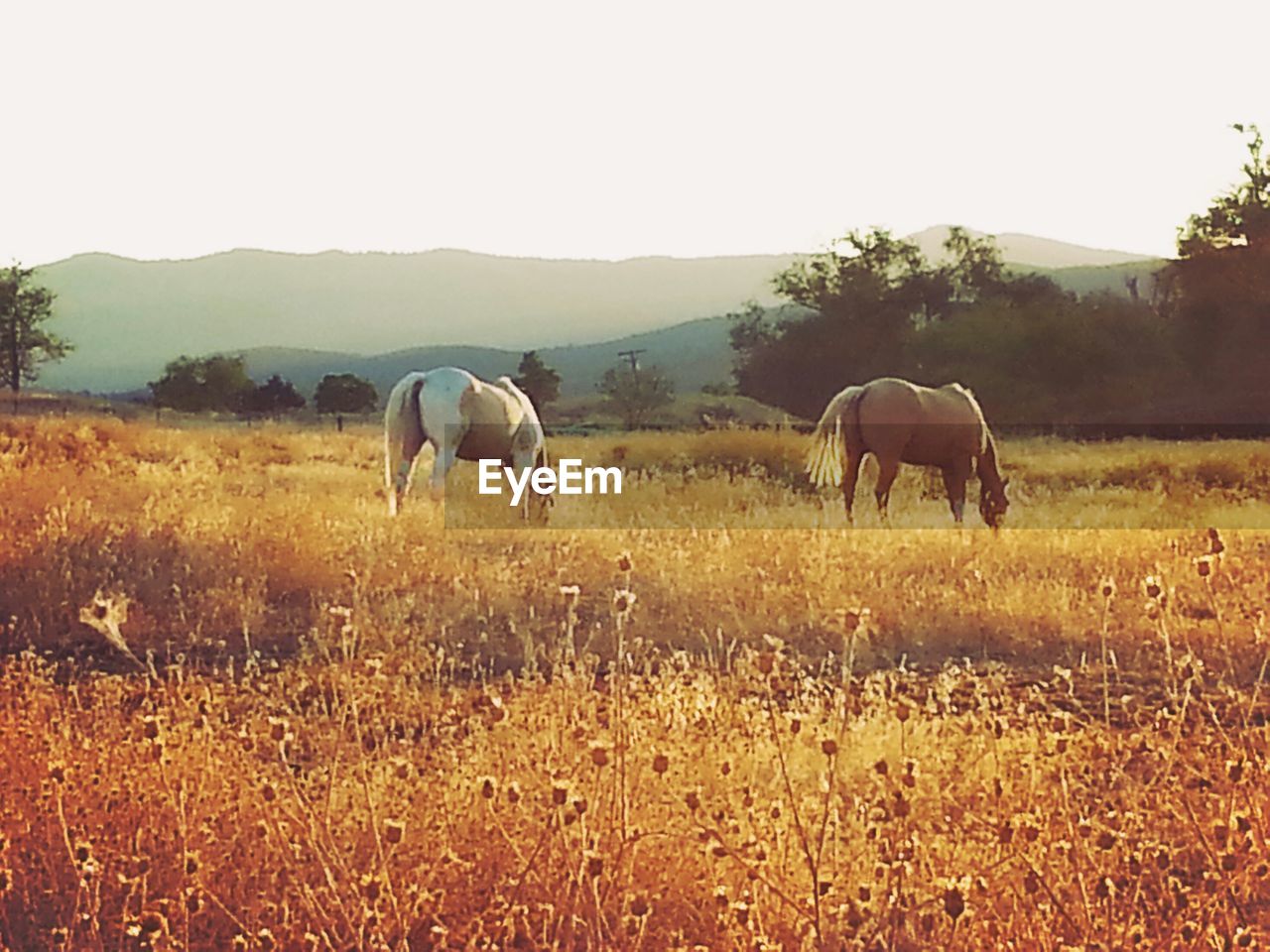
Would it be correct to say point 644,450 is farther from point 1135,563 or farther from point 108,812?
point 108,812

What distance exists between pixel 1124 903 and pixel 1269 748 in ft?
2.98

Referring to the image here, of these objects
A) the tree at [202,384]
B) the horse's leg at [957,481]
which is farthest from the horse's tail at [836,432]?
the tree at [202,384]

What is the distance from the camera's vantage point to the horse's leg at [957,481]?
5.93 metres

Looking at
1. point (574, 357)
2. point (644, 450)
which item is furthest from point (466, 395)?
point (574, 357)

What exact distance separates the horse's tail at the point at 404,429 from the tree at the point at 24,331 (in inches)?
59.5

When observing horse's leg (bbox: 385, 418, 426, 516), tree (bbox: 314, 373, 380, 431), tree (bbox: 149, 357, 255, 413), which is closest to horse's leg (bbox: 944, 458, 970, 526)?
horse's leg (bbox: 385, 418, 426, 516)

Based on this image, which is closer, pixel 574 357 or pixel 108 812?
pixel 108 812

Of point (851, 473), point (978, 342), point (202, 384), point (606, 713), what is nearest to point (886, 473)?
point (851, 473)

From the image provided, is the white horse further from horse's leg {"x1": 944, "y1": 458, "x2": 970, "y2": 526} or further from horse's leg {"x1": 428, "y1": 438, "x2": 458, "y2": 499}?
horse's leg {"x1": 944, "y1": 458, "x2": 970, "y2": 526}

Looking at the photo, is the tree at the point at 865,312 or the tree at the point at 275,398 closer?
the tree at the point at 275,398

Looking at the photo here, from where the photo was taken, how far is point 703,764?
2.32 metres

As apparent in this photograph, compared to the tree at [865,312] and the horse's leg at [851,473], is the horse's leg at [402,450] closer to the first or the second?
the tree at [865,312]

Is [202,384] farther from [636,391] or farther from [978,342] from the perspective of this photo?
[978,342]

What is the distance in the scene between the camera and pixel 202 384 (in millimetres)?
4137
